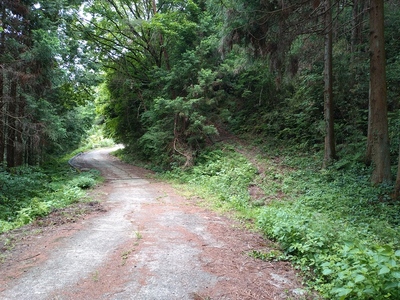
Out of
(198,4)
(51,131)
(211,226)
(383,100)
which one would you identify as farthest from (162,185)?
(198,4)

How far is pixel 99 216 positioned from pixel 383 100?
28.2ft

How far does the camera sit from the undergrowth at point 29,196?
24.2ft

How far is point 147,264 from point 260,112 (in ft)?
49.6

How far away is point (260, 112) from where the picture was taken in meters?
18.1

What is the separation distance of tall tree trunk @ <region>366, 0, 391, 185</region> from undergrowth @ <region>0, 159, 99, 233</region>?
9.39 meters

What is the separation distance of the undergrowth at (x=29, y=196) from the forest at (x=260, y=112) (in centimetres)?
7

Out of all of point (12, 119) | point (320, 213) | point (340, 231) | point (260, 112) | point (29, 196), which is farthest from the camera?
point (260, 112)

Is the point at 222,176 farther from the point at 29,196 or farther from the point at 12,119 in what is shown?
the point at 12,119

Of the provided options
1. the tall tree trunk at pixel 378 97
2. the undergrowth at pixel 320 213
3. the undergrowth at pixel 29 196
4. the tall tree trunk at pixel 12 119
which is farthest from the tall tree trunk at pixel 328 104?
the tall tree trunk at pixel 12 119

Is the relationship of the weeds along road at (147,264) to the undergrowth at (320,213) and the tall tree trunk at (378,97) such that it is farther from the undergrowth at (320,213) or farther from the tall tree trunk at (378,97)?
the tall tree trunk at (378,97)

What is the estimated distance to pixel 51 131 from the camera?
1138 centimetres

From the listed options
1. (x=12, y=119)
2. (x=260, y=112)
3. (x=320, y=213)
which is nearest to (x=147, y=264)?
(x=320, y=213)

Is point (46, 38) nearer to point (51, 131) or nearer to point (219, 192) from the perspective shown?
point (51, 131)

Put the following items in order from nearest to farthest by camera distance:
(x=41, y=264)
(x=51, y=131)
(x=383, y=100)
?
(x=41, y=264) < (x=383, y=100) < (x=51, y=131)
